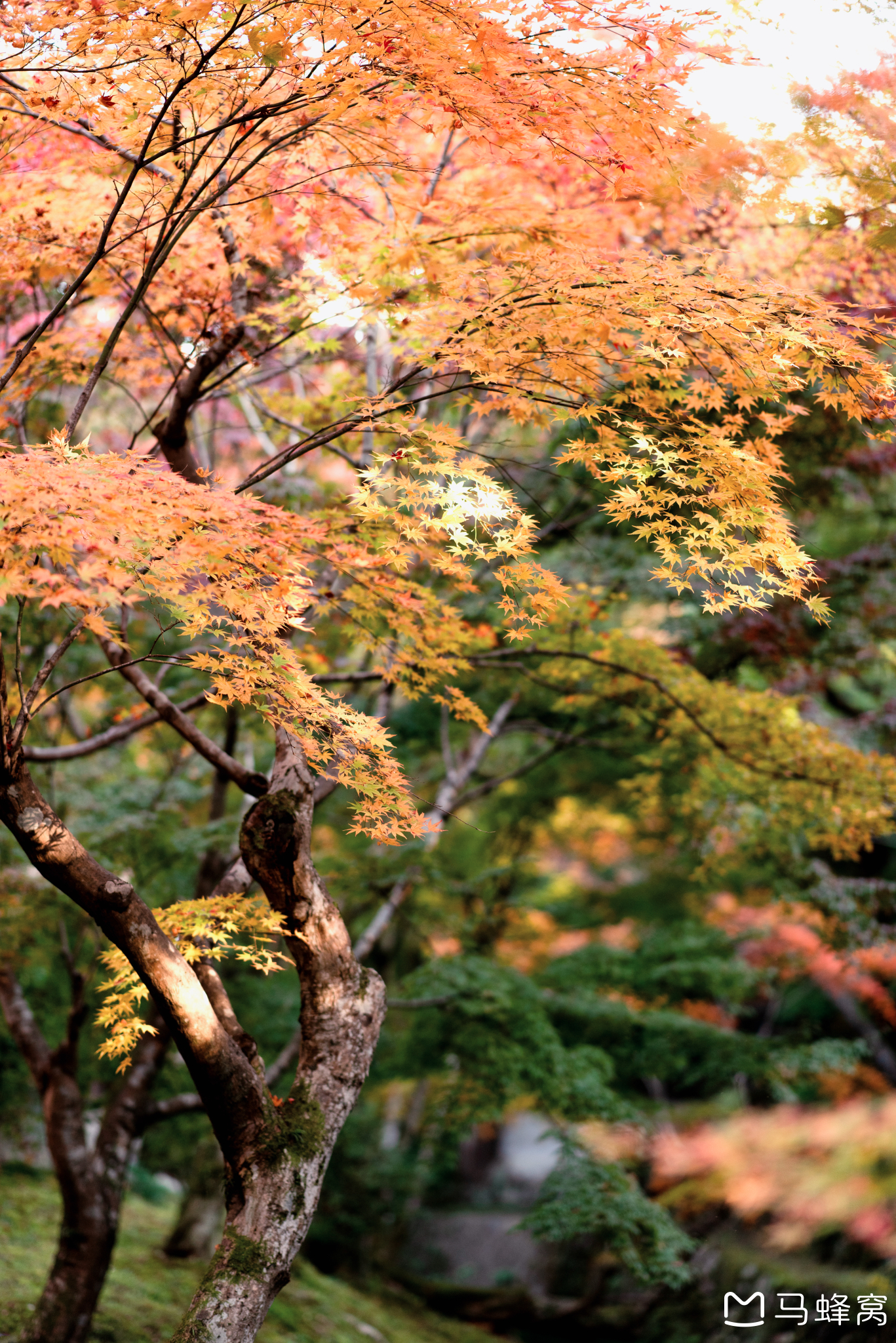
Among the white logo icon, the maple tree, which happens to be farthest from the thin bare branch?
the white logo icon

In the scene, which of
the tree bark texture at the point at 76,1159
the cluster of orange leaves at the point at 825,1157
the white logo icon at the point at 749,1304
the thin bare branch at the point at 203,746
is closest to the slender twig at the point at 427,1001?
the tree bark texture at the point at 76,1159

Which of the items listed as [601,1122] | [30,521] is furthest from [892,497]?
[30,521]

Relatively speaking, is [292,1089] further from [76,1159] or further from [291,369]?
[291,369]

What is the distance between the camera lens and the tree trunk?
3887 millimetres

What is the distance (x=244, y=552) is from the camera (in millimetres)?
3629

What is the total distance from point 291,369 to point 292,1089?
399 centimetres

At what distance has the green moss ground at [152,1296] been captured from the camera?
7656mm

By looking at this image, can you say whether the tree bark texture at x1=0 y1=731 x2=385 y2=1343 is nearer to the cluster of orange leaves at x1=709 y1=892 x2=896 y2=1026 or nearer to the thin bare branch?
the thin bare branch

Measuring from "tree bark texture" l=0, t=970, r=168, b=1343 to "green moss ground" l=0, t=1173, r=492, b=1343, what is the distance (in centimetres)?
64

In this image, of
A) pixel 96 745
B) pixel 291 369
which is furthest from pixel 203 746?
pixel 291 369

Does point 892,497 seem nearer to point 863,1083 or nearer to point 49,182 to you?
point 863,1083

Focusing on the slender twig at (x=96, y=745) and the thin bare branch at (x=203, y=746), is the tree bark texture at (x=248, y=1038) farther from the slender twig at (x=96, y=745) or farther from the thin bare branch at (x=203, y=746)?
the slender twig at (x=96, y=745)

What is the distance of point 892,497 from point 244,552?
1066 centimetres

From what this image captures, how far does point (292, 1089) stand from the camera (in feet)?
14.4
